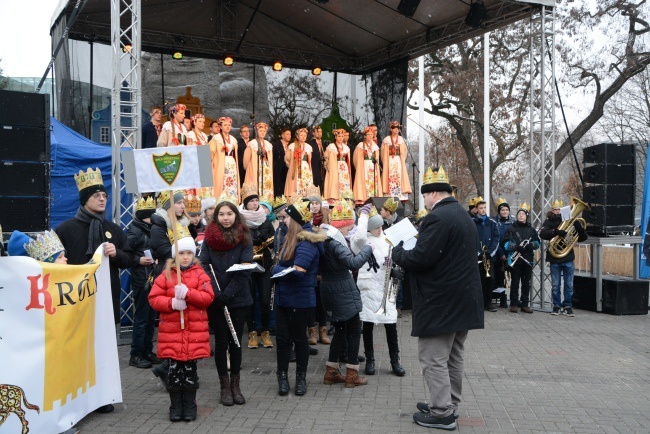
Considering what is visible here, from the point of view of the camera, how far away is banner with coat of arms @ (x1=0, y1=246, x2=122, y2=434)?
442cm

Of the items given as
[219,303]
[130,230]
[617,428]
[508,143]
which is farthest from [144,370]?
[508,143]

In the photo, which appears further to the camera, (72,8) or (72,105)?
(72,105)

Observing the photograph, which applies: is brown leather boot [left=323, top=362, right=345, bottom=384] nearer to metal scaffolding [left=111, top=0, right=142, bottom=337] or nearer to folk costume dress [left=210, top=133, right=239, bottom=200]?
metal scaffolding [left=111, top=0, right=142, bottom=337]

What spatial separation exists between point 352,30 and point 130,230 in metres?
9.35

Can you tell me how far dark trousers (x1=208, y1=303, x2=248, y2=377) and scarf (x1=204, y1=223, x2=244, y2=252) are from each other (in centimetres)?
52

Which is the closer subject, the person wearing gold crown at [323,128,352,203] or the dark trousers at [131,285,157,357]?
the dark trousers at [131,285,157,357]

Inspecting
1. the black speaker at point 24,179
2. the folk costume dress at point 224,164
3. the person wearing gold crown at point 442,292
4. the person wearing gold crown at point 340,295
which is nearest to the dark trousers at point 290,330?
the person wearing gold crown at point 340,295

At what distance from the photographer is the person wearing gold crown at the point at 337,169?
14.5 meters

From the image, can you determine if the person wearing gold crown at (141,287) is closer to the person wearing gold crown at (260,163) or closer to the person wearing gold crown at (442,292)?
the person wearing gold crown at (442,292)

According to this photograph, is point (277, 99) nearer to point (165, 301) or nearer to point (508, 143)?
point (165, 301)

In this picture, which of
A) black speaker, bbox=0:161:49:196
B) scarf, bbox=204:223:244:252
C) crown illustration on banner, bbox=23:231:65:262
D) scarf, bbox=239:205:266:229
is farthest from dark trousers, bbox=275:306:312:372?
black speaker, bbox=0:161:49:196

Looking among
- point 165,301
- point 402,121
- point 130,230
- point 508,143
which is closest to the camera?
point 165,301

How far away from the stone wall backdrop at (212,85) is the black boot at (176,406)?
10.6m

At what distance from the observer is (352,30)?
15.3 metres
